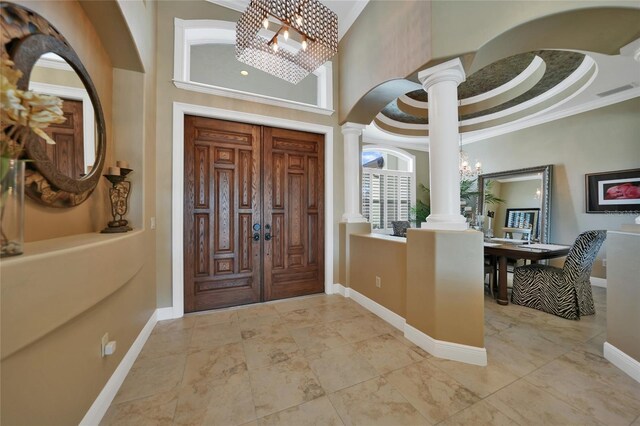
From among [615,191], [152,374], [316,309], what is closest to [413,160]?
[615,191]

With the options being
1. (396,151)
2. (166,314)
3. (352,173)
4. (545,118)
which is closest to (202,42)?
(352,173)

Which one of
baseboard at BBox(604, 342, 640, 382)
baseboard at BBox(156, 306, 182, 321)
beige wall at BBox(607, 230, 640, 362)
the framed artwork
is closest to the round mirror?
baseboard at BBox(156, 306, 182, 321)

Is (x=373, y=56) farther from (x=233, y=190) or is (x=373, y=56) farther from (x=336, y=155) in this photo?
(x=233, y=190)

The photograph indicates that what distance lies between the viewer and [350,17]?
10.3ft

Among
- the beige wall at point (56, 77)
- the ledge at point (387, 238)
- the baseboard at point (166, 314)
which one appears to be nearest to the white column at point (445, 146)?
the ledge at point (387, 238)

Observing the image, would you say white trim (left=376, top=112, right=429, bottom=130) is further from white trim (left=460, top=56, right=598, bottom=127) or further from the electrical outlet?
the electrical outlet

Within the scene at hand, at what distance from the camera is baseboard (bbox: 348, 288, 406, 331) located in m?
2.44

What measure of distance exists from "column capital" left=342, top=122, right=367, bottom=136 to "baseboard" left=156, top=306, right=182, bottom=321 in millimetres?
3207

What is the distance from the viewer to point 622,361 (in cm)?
177

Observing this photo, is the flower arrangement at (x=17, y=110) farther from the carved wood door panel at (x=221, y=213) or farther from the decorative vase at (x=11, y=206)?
the carved wood door panel at (x=221, y=213)

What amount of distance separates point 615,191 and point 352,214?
4234 mm

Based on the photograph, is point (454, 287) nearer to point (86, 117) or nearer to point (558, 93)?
point (86, 117)

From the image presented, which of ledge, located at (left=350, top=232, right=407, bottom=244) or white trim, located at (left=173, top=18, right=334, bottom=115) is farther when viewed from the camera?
white trim, located at (left=173, top=18, right=334, bottom=115)

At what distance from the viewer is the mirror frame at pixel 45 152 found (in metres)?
1.10
